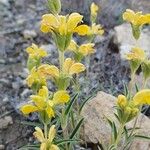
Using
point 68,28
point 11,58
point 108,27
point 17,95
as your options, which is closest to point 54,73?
point 68,28

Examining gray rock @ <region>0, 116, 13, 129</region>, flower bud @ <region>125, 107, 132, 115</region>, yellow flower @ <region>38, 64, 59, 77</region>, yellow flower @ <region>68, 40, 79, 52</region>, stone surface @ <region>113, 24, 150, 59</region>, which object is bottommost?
flower bud @ <region>125, 107, 132, 115</region>

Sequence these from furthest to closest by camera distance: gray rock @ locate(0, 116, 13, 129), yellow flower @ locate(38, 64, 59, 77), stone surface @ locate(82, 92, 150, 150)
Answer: gray rock @ locate(0, 116, 13, 129), stone surface @ locate(82, 92, 150, 150), yellow flower @ locate(38, 64, 59, 77)

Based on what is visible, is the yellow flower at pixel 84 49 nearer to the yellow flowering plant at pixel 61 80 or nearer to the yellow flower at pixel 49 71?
the yellow flowering plant at pixel 61 80

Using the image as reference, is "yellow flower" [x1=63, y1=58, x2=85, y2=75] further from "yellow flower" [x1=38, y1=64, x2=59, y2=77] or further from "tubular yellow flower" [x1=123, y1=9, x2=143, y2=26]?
"tubular yellow flower" [x1=123, y1=9, x2=143, y2=26]

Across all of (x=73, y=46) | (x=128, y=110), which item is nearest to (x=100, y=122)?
(x=73, y=46)

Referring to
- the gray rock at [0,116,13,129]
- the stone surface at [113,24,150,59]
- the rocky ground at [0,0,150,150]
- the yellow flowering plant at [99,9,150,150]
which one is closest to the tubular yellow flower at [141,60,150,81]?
the yellow flowering plant at [99,9,150,150]

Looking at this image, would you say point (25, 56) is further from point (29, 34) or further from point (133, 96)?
point (133, 96)

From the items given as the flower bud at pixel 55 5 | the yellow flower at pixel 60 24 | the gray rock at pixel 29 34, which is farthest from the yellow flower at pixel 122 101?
the gray rock at pixel 29 34
